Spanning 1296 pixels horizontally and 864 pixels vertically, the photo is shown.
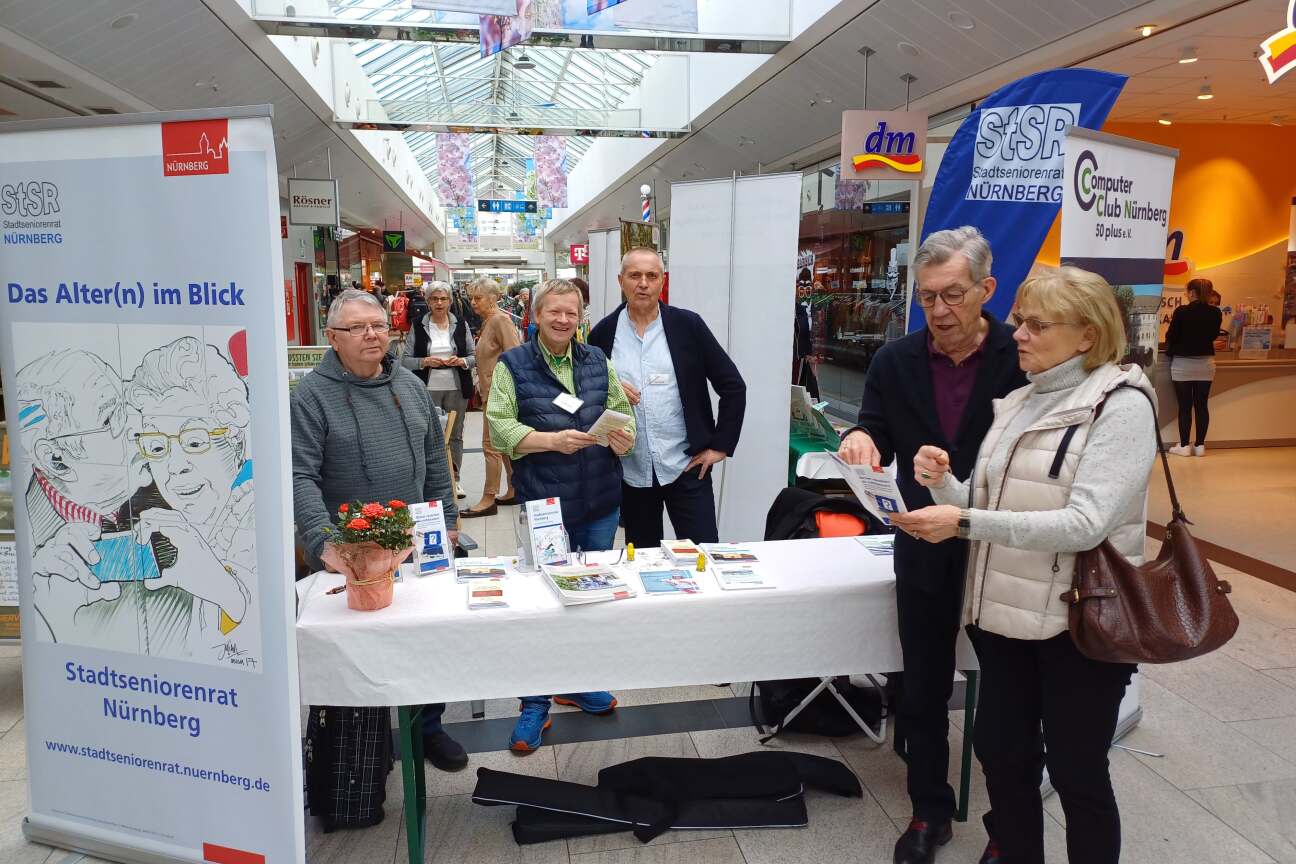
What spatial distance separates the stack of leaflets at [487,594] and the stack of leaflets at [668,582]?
406 millimetres

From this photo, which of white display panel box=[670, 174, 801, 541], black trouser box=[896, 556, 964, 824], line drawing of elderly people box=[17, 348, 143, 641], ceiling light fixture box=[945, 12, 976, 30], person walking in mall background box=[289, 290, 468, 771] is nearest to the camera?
line drawing of elderly people box=[17, 348, 143, 641]

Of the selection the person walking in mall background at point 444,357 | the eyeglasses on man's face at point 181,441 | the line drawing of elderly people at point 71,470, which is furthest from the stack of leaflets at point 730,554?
the person walking in mall background at point 444,357

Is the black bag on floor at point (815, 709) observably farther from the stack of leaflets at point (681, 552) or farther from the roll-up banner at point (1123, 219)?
the roll-up banner at point (1123, 219)

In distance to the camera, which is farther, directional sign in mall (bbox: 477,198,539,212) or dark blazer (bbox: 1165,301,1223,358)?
directional sign in mall (bbox: 477,198,539,212)

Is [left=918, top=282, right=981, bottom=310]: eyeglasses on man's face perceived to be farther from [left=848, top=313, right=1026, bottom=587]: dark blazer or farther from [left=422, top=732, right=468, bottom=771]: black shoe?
[left=422, top=732, right=468, bottom=771]: black shoe

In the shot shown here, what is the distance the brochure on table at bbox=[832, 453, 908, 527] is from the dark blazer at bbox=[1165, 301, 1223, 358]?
7.56 meters

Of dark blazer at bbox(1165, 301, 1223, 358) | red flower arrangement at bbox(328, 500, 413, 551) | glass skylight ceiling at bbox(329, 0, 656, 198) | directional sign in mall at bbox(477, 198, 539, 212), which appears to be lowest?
red flower arrangement at bbox(328, 500, 413, 551)

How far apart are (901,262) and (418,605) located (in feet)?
28.3

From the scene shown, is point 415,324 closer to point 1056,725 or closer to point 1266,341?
point 1056,725

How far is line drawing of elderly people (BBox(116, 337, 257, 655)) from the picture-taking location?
2.12 metres

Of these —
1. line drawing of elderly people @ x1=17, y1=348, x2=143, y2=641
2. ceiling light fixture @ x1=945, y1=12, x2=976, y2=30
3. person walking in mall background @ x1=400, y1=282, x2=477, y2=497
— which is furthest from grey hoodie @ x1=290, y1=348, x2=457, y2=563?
ceiling light fixture @ x1=945, y1=12, x2=976, y2=30

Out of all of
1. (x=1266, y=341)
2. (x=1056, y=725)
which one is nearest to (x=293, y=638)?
(x=1056, y=725)

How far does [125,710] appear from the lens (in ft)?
7.64

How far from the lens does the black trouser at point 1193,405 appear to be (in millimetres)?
8484
